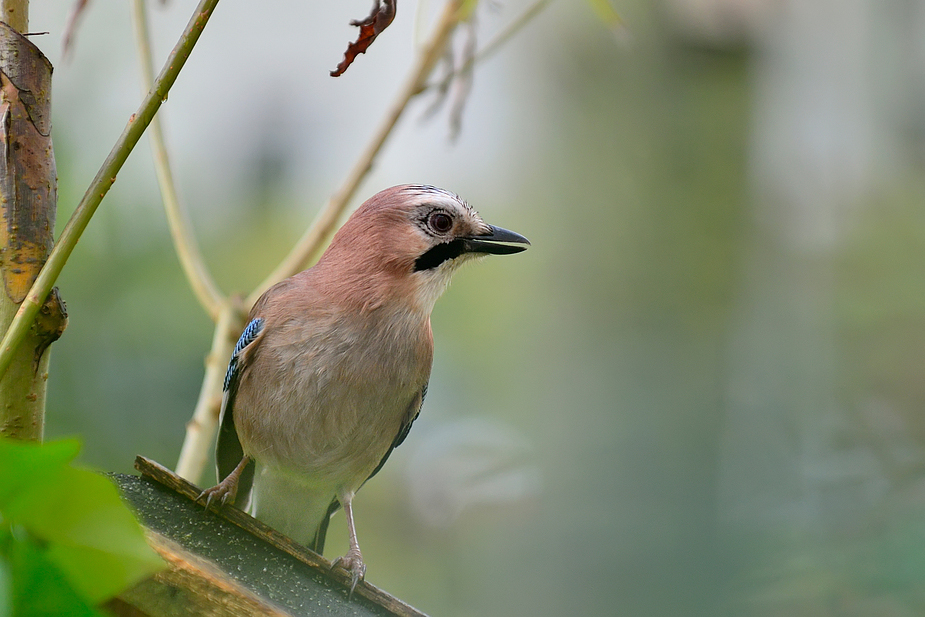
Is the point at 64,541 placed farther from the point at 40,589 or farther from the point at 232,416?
the point at 232,416

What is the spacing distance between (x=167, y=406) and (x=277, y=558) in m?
1.35

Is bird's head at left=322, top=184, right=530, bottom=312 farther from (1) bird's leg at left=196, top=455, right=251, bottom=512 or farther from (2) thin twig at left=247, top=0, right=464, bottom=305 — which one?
(1) bird's leg at left=196, top=455, right=251, bottom=512

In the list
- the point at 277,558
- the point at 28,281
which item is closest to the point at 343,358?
the point at 277,558

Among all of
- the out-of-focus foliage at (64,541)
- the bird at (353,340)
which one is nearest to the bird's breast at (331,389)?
the bird at (353,340)

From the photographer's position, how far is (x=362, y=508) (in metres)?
2.61

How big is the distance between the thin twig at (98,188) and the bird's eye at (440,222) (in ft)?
1.46

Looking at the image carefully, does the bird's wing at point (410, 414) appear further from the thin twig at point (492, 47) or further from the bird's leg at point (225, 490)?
the thin twig at point (492, 47)

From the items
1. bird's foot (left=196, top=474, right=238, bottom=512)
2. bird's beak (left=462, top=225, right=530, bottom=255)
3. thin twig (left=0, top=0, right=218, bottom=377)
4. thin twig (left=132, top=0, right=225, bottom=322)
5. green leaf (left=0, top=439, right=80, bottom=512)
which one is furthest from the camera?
thin twig (left=132, top=0, right=225, bottom=322)

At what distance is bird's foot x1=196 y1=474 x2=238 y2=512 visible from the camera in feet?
2.52

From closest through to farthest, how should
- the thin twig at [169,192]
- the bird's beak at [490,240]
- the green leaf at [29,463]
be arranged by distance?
the green leaf at [29,463] → the bird's beak at [490,240] → the thin twig at [169,192]

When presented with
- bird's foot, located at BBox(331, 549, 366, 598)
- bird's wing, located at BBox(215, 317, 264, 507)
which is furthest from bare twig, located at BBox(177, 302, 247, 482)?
bird's foot, located at BBox(331, 549, 366, 598)

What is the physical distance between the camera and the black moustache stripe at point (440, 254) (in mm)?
892

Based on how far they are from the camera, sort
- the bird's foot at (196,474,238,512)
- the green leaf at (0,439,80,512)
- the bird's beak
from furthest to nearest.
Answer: the bird's beak
the bird's foot at (196,474,238,512)
the green leaf at (0,439,80,512)

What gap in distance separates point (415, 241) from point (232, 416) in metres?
0.37
